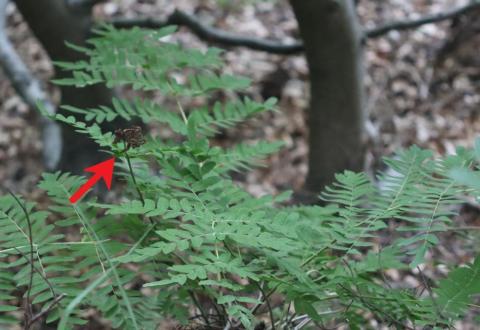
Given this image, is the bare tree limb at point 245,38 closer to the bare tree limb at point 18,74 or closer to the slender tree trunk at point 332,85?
the slender tree trunk at point 332,85

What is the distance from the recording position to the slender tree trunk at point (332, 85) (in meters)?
2.59

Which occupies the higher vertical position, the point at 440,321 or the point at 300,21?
the point at 300,21

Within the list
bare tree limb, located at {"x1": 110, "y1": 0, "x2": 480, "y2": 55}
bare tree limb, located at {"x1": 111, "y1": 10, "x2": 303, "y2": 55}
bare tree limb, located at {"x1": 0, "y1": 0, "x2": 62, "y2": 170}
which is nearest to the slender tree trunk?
bare tree limb, located at {"x1": 110, "y1": 0, "x2": 480, "y2": 55}

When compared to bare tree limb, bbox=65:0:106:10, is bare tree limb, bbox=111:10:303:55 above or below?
below

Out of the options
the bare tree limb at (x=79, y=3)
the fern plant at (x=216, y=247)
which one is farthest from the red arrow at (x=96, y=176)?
the bare tree limb at (x=79, y=3)

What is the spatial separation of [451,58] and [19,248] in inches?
158

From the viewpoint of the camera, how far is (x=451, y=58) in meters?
4.54

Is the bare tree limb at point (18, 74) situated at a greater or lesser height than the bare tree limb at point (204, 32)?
lesser

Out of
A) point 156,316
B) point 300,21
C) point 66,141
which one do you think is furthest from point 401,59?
point 156,316

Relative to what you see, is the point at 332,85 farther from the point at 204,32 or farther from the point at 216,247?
the point at 216,247

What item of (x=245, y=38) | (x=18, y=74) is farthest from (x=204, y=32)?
(x=18, y=74)

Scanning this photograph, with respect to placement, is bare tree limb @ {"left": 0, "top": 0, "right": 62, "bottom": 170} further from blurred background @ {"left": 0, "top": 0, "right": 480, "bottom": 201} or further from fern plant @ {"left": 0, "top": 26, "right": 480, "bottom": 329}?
fern plant @ {"left": 0, "top": 26, "right": 480, "bottom": 329}

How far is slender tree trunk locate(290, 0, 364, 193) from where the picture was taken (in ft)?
8.50

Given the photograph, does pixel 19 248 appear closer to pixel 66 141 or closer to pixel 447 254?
pixel 66 141
